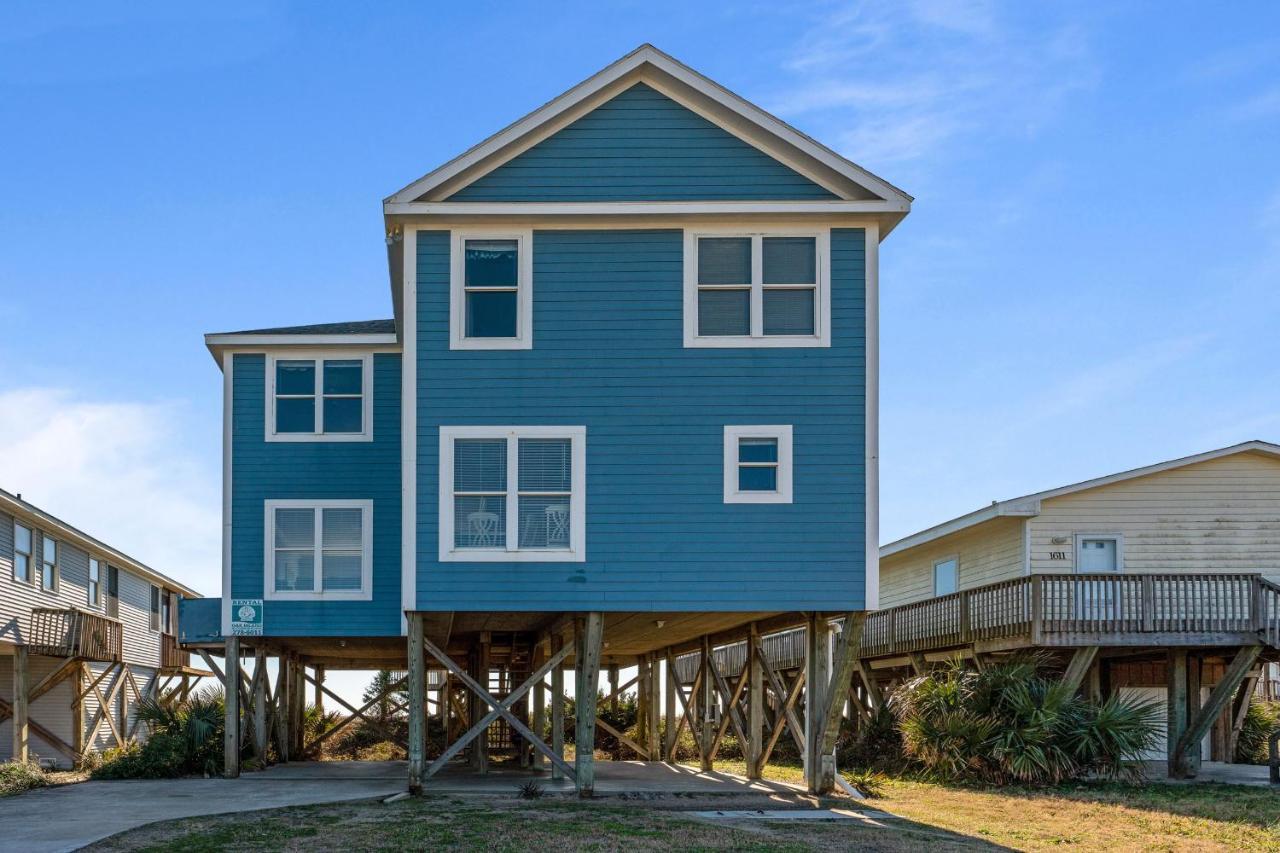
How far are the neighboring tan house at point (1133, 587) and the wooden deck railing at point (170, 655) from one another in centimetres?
2196

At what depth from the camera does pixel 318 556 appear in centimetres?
2139

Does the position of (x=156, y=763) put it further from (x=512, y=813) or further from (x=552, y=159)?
(x=552, y=159)

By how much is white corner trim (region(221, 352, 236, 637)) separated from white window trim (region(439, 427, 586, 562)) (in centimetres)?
575

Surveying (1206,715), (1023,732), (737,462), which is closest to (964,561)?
(1206,715)

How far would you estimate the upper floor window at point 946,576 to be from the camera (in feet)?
96.0

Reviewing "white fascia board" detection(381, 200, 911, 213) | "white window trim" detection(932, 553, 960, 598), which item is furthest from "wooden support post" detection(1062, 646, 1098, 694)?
"white fascia board" detection(381, 200, 911, 213)

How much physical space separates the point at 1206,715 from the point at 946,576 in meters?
8.30

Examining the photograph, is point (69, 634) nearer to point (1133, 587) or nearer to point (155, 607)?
point (155, 607)

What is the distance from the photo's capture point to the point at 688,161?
1788 cm

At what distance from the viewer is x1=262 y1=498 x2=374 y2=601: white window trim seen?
21.3m

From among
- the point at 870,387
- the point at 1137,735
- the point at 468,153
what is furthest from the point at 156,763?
the point at 1137,735

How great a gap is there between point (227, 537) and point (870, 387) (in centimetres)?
1047

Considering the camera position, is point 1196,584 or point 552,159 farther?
point 1196,584

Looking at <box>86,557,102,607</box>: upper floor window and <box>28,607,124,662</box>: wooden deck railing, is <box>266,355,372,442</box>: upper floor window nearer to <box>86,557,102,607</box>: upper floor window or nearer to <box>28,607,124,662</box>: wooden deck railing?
<box>28,607,124,662</box>: wooden deck railing
